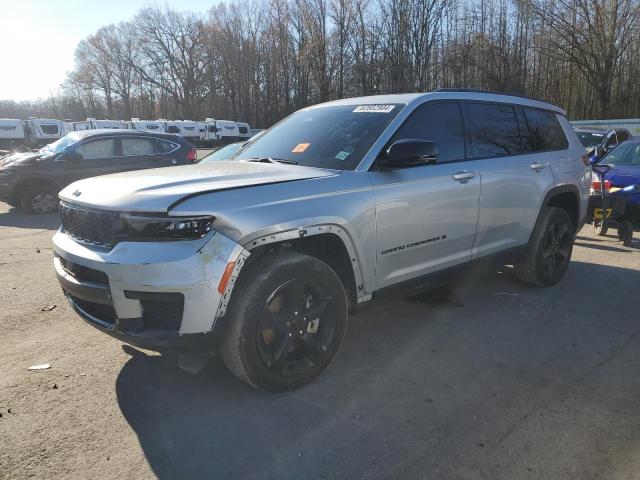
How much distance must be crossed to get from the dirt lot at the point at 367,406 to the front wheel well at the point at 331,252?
633 millimetres

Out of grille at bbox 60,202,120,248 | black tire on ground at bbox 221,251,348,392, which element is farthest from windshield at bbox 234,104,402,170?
grille at bbox 60,202,120,248

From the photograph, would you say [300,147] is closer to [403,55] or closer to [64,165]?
[64,165]

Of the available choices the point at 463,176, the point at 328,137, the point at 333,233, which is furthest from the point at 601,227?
the point at 333,233

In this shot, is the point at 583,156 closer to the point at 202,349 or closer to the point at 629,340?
the point at 629,340

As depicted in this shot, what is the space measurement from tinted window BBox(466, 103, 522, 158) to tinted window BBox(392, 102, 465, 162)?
173 millimetres

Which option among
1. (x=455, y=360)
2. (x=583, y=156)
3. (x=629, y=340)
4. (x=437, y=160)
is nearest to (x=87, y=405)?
(x=455, y=360)

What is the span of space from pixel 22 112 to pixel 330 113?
10927 cm

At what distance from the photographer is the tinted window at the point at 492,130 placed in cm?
438

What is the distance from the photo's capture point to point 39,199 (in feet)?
35.8

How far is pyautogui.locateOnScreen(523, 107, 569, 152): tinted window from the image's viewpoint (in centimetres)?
508

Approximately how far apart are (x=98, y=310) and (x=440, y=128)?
2910 millimetres

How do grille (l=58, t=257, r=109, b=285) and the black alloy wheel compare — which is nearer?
grille (l=58, t=257, r=109, b=285)

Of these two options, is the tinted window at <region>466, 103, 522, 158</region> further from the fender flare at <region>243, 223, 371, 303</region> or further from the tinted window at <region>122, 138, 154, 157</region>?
the tinted window at <region>122, 138, 154, 157</region>

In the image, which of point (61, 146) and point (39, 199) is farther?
point (61, 146)
